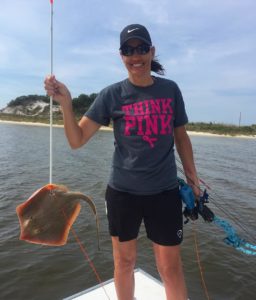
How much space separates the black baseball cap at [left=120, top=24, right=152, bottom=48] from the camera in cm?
271

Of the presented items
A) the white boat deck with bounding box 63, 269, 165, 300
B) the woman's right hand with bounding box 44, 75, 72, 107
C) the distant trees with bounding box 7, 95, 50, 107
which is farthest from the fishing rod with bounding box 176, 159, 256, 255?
the distant trees with bounding box 7, 95, 50, 107

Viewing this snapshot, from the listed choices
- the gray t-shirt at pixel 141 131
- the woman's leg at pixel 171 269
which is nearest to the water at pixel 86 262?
the woman's leg at pixel 171 269

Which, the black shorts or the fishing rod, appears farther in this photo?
the fishing rod

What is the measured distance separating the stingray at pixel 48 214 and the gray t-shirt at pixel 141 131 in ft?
1.37

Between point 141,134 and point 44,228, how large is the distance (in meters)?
1.10

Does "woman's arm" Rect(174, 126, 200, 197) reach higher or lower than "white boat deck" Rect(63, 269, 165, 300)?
higher

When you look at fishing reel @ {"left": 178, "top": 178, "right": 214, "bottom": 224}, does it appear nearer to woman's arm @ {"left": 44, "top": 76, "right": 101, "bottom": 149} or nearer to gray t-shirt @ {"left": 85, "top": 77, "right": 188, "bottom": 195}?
gray t-shirt @ {"left": 85, "top": 77, "right": 188, "bottom": 195}

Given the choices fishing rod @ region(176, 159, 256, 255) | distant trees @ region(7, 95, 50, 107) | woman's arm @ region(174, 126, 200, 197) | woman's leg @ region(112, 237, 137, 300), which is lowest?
woman's leg @ region(112, 237, 137, 300)

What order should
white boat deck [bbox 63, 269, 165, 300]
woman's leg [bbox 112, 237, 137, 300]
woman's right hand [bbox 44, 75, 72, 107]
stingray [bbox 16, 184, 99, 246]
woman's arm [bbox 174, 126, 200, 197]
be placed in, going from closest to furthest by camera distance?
woman's right hand [bbox 44, 75, 72, 107], stingray [bbox 16, 184, 99, 246], woman's leg [bbox 112, 237, 137, 300], woman's arm [bbox 174, 126, 200, 197], white boat deck [bbox 63, 269, 165, 300]

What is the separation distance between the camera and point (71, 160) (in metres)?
17.3

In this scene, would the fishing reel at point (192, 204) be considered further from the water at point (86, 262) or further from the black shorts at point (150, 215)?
the water at point (86, 262)

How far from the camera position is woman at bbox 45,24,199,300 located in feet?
9.20

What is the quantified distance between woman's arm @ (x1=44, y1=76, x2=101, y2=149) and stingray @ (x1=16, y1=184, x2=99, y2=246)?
0.43 m

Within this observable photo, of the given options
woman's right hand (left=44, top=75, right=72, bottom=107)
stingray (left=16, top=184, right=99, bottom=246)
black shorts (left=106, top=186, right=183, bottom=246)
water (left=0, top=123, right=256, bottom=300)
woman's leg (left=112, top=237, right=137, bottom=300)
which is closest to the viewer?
woman's right hand (left=44, top=75, right=72, bottom=107)
